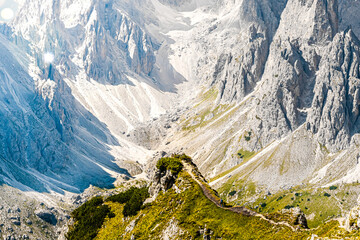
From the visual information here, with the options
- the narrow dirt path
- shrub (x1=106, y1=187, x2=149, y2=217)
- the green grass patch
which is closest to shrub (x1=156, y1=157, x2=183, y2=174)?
the green grass patch

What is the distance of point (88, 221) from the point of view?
82.9 meters

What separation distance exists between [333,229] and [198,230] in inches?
903

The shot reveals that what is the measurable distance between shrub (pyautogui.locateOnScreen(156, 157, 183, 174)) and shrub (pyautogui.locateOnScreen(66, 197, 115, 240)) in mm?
15328

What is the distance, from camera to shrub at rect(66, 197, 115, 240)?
8019 cm

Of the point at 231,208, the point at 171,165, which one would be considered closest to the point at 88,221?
the point at 171,165

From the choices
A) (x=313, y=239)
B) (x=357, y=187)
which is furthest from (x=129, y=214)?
(x=357, y=187)

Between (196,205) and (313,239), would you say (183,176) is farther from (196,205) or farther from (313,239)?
(313,239)

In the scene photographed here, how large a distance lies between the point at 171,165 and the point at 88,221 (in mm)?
23291

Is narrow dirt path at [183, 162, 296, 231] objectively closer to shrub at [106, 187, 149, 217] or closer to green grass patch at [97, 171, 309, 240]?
green grass patch at [97, 171, 309, 240]

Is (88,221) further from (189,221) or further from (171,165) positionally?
(189,221)

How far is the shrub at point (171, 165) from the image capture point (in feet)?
251

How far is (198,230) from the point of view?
62031 millimetres

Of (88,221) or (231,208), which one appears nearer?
(231,208)

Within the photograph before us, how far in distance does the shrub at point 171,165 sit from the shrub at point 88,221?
15.3 meters
